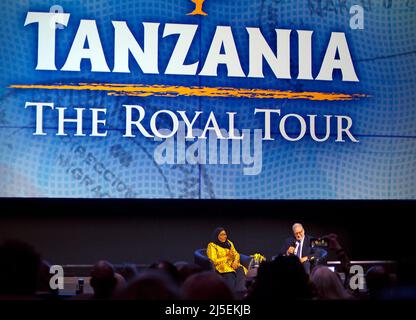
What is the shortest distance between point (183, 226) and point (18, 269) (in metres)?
5.83

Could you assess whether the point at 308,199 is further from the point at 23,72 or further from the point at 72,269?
the point at 23,72

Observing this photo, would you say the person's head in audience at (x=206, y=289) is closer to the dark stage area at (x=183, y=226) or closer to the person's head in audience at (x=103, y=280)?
the person's head in audience at (x=103, y=280)

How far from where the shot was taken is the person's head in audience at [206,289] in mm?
1994

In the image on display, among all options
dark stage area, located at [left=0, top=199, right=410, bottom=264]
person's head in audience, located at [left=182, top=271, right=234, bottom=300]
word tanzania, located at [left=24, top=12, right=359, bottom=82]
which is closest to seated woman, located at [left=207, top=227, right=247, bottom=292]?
dark stage area, located at [left=0, top=199, right=410, bottom=264]

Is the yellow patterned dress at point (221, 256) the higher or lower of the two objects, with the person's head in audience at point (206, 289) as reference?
lower

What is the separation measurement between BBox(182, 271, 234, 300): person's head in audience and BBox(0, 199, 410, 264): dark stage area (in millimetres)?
5536

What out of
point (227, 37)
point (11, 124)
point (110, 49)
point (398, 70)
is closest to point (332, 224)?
point (398, 70)

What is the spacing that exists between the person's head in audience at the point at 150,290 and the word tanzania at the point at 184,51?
5739 millimetres

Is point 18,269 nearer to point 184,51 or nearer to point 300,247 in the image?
point 300,247

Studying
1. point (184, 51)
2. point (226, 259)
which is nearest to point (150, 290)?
point (226, 259)

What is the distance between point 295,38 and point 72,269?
128 inches

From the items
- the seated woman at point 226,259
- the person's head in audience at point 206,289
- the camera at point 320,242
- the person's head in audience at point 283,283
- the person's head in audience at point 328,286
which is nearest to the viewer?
the person's head in audience at point 206,289

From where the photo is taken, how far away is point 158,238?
802 cm

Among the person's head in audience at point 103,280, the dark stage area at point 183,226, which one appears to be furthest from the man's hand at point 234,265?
the person's head in audience at point 103,280
